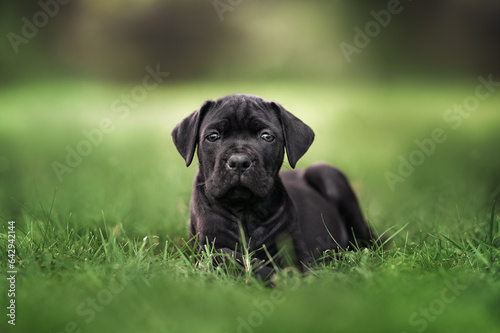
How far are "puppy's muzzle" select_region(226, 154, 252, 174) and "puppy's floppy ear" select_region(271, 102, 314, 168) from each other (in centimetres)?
61

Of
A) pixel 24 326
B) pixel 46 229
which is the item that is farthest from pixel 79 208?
pixel 24 326

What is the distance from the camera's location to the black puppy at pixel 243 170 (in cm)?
472

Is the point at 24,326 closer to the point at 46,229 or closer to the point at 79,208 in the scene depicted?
the point at 46,229

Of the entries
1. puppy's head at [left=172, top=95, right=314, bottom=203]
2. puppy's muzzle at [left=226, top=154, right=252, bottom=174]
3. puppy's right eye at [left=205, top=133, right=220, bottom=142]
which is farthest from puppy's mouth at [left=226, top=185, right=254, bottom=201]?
puppy's right eye at [left=205, top=133, right=220, bottom=142]

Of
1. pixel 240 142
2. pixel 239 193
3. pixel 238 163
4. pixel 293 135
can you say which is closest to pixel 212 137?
pixel 240 142

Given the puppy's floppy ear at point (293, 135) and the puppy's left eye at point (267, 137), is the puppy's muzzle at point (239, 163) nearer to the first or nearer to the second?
the puppy's left eye at point (267, 137)

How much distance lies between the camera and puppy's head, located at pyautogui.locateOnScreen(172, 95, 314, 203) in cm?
468

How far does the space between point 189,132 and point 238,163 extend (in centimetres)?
83

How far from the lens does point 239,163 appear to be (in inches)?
182

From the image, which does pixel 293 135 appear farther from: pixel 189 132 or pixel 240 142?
pixel 189 132

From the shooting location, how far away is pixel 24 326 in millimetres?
3430

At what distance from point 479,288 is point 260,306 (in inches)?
60.4

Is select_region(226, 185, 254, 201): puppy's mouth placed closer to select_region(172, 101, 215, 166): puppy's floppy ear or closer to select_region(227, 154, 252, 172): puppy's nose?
select_region(227, 154, 252, 172): puppy's nose

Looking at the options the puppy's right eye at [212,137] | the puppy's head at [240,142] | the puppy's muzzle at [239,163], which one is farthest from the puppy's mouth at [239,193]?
the puppy's right eye at [212,137]
